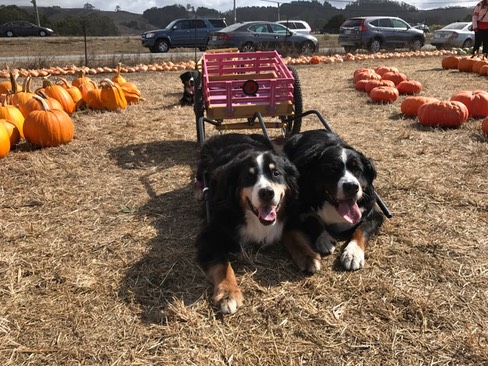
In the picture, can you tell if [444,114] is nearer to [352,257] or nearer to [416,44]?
[352,257]

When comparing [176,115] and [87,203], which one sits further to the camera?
[176,115]

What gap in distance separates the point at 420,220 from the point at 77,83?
23.8 ft

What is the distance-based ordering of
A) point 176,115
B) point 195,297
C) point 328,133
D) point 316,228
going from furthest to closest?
point 176,115 → point 328,133 → point 316,228 → point 195,297

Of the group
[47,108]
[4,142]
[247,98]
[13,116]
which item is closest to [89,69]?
[13,116]

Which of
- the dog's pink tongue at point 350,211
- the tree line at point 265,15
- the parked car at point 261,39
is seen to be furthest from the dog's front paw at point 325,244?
the tree line at point 265,15

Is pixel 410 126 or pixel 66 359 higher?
pixel 410 126

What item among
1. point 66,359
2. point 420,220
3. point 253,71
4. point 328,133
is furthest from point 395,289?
point 253,71

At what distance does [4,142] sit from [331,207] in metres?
4.19

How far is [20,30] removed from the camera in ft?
132

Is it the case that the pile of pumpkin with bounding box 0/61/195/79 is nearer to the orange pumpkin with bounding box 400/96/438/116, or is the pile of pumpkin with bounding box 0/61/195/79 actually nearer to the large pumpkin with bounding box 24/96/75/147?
the large pumpkin with bounding box 24/96/75/147

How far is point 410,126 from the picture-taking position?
21.4 feet

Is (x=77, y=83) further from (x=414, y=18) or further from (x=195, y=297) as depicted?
(x=414, y=18)

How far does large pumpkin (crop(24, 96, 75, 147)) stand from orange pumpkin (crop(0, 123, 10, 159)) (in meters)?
0.32

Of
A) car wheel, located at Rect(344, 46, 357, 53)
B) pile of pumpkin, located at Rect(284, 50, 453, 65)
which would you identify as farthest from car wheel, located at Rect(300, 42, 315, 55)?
pile of pumpkin, located at Rect(284, 50, 453, 65)
